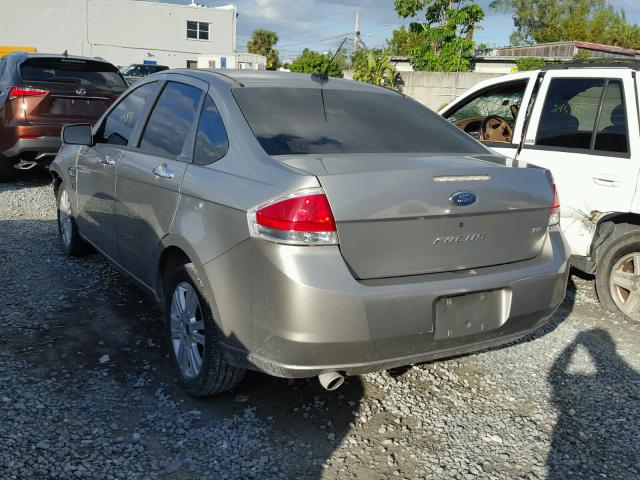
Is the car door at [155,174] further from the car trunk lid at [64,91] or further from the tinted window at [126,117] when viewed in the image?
the car trunk lid at [64,91]

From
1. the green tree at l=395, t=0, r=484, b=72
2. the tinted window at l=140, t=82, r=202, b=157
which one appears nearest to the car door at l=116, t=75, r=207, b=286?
the tinted window at l=140, t=82, r=202, b=157

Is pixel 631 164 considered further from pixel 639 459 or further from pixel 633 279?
pixel 639 459

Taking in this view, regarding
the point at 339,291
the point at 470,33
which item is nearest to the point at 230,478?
the point at 339,291

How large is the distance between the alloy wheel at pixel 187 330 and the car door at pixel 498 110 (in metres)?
3.24

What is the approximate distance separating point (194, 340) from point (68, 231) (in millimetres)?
2952

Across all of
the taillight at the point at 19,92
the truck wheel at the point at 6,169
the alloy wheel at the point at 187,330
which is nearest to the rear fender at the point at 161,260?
the alloy wheel at the point at 187,330

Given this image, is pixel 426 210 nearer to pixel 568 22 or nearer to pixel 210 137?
pixel 210 137

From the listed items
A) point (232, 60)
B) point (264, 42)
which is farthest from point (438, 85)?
point (264, 42)

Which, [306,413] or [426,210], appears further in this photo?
[306,413]

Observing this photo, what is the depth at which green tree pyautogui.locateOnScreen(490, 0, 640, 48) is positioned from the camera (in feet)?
139

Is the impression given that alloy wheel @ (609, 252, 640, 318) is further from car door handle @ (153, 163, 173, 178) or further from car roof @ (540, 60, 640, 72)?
car door handle @ (153, 163, 173, 178)

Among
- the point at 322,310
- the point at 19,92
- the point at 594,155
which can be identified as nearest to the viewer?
the point at 322,310

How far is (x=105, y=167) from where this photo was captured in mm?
4414

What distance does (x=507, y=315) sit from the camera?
3.01m
